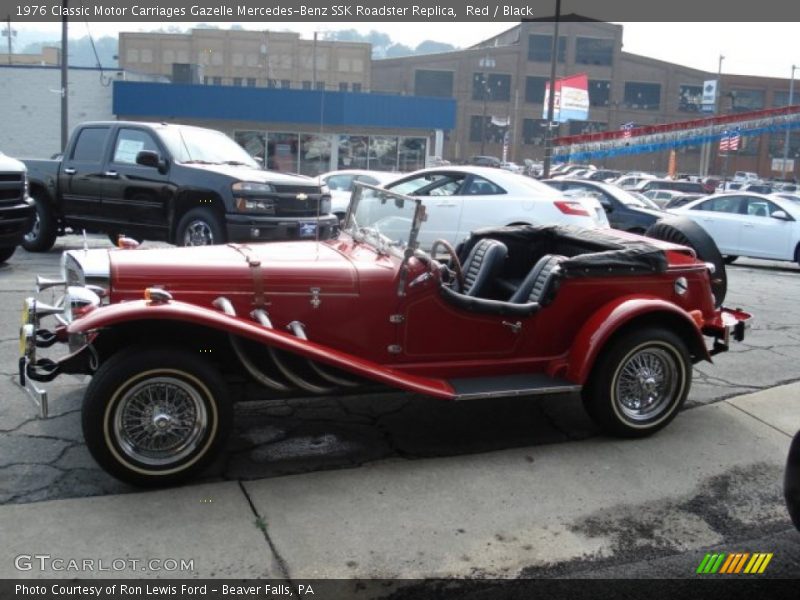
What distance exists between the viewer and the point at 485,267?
17.6 ft

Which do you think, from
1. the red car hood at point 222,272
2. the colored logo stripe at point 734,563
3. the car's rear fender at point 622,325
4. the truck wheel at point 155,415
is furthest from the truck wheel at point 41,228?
the colored logo stripe at point 734,563

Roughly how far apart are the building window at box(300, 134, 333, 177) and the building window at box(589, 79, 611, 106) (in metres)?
49.3

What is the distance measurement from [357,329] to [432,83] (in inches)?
3092

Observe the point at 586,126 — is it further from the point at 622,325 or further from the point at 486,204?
the point at 622,325

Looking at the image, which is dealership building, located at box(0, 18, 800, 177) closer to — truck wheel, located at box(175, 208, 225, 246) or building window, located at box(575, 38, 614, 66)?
building window, located at box(575, 38, 614, 66)

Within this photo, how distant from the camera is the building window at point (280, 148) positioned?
36.6m

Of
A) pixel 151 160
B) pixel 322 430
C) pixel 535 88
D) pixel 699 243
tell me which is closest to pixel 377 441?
pixel 322 430

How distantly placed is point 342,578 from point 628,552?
4.48 feet

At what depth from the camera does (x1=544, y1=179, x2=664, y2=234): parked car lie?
14266mm

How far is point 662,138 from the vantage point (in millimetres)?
25125

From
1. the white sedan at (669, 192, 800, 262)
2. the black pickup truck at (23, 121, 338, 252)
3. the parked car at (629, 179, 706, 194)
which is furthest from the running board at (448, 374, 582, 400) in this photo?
the parked car at (629, 179, 706, 194)

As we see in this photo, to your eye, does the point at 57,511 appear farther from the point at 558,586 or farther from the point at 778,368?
the point at 778,368

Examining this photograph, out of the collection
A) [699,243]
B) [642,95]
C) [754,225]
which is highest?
[642,95]

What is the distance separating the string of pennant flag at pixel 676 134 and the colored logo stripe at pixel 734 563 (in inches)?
889
